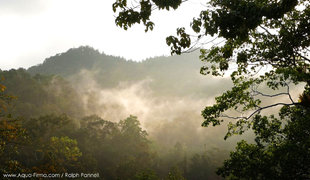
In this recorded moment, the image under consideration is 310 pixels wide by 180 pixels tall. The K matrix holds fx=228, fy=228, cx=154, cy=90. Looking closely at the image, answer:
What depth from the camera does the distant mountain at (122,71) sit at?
452 ft

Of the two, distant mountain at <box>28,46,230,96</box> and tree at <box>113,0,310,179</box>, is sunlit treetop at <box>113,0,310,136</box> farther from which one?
distant mountain at <box>28,46,230,96</box>

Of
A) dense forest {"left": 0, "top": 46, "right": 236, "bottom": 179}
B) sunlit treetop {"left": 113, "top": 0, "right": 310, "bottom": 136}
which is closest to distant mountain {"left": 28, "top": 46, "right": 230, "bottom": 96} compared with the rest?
dense forest {"left": 0, "top": 46, "right": 236, "bottom": 179}

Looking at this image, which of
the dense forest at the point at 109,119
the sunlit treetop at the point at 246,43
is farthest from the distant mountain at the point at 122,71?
the sunlit treetop at the point at 246,43

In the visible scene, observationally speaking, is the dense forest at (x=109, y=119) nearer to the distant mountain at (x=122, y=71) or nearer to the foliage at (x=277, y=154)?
the distant mountain at (x=122, y=71)

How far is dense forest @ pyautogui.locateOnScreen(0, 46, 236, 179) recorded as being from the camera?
32.6 m

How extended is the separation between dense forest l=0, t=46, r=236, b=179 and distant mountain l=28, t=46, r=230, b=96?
632 mm

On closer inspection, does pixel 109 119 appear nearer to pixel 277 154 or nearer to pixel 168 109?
pixel 168 109

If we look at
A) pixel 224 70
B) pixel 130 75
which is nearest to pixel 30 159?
pixel 224 70

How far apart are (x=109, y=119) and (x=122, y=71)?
67.5 metres

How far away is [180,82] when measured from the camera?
650 ft

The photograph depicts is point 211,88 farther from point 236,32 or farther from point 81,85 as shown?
point 236,32

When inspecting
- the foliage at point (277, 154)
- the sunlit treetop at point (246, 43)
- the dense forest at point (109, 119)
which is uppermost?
the dense forest at point (109, 119)

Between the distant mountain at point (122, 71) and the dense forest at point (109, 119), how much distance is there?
632 mm

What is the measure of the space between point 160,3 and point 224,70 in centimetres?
297
